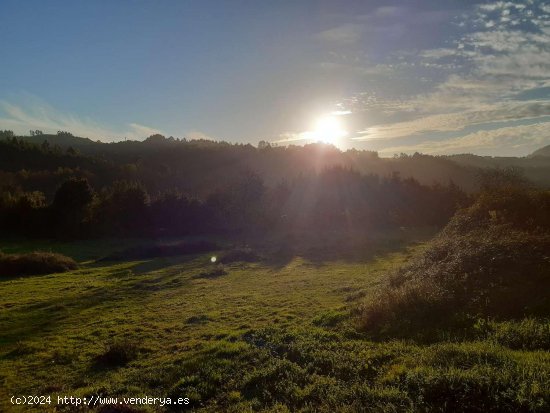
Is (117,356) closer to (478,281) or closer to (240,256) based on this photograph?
(478,281)

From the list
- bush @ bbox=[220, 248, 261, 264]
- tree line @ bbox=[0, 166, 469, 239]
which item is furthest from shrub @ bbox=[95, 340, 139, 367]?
tree line @ bbox=[0, 166, 469, 239]

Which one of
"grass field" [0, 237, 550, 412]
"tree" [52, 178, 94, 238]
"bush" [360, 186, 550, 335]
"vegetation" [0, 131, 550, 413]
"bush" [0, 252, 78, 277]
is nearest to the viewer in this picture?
"grass field" [0, 237, 550, 412]

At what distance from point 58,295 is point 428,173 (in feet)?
561

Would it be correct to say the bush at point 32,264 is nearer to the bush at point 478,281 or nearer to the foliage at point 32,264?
the foliage at point 32,264

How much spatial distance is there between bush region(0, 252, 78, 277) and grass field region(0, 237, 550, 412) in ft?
17.9

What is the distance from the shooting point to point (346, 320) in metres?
17.3

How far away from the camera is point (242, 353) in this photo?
1459cm

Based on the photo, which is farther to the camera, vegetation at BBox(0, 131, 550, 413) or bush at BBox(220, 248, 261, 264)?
bush at BBox(220, 248, 261, 264)

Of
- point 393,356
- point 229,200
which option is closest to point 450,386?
point 393,356

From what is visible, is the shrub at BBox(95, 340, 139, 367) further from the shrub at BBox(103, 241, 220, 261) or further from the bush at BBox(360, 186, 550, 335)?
the shrub at BBox(103, 241, 220, 261)

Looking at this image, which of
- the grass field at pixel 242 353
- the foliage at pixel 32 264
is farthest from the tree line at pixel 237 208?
the grass field at pixel 242 353

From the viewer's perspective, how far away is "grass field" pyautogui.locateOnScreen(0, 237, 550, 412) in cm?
857

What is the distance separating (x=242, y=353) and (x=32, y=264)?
35.2 m

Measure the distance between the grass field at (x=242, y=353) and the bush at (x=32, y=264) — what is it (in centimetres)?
545
